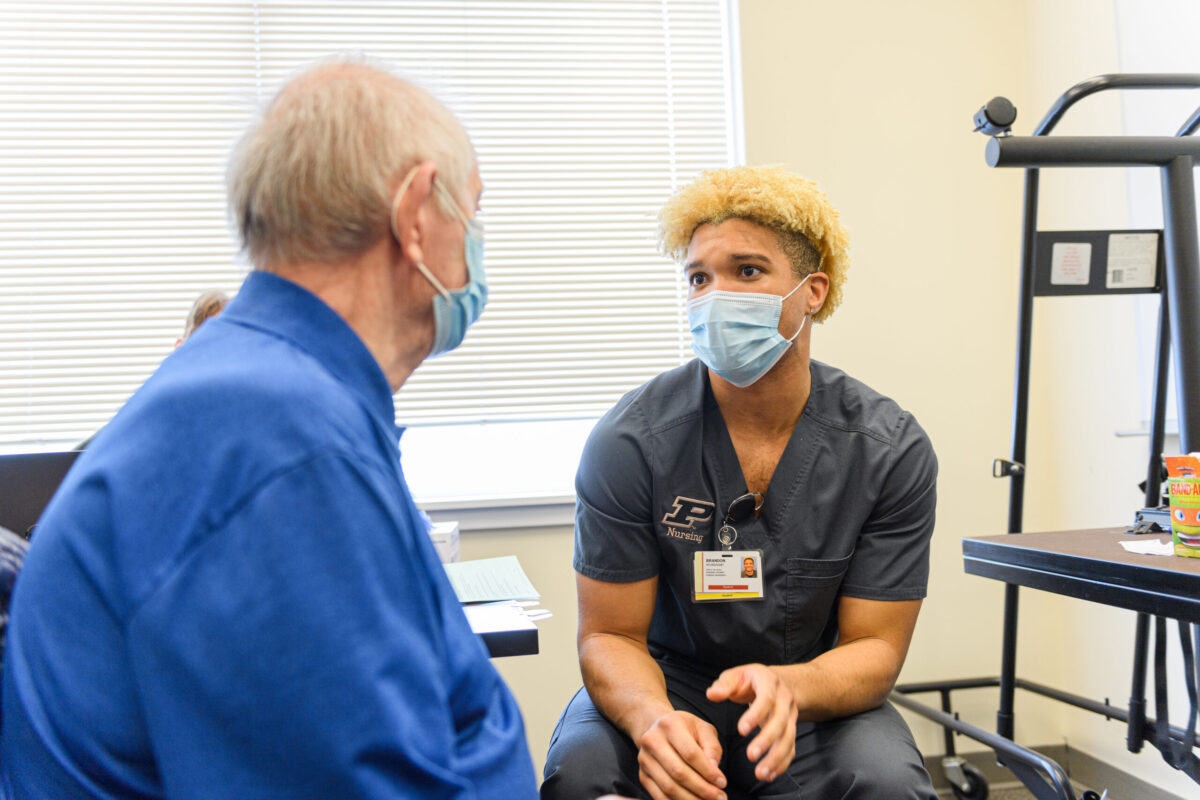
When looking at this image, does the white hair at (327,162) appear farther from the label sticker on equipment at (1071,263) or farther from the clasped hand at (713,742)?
the label sticker on equipment at (1071,263)

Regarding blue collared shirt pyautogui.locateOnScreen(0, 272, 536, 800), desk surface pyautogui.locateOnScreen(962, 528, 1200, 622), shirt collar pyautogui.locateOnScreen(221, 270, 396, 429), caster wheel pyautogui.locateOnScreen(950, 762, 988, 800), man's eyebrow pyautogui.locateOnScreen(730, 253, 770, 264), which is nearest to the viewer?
blue collared shirt pyautogui.locateOnScreen(0, 272, 536, 800)

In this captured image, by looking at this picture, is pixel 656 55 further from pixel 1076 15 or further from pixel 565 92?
pixel 1076 15

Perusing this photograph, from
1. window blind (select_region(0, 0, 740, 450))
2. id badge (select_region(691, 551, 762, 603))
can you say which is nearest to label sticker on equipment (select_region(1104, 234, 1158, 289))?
id badge (select_region(691, 551, 762, 603))

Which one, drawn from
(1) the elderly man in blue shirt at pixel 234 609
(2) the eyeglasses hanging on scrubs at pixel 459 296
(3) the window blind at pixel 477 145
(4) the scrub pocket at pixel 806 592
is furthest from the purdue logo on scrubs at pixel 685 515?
(3) the window blind at pixel 477 145

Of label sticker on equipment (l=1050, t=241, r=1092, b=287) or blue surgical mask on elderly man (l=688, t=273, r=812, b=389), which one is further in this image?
label sticker on equipment (l=1050, t=241, r=1092, b=287)

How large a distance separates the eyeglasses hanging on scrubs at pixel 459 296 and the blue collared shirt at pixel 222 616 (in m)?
0.20

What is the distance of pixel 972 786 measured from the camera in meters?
2.43

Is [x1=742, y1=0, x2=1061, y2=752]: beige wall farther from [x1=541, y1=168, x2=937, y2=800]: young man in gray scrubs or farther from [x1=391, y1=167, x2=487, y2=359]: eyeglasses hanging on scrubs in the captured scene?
[x1=391, y1=167, x2=487, y2=359]: eyeglasses hanging on scrubs

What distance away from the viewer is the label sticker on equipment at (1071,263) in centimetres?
175

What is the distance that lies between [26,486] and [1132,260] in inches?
79.8

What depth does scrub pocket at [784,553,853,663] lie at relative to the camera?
4.79 feet

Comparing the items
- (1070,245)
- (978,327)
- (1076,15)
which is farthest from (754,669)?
(1076,15)

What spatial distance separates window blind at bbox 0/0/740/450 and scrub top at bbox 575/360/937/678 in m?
1.16

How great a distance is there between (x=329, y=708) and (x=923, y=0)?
2791 mm
